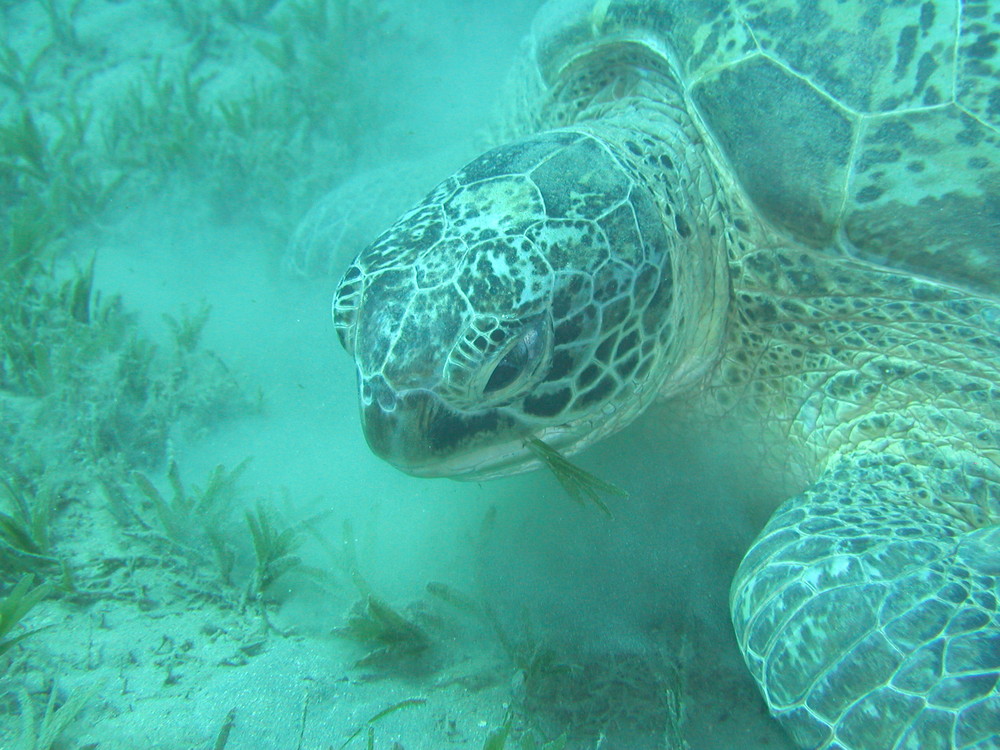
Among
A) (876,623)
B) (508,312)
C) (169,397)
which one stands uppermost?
(169,397)

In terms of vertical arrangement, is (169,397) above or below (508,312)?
above

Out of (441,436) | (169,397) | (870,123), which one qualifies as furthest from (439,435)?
(169,397)

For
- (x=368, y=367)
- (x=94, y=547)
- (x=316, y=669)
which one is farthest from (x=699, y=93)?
(x=94, y=547)

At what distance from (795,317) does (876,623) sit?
3.04 ft

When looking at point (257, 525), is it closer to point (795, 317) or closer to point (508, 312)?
point (508, 312)

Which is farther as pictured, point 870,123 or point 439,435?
point 870,123

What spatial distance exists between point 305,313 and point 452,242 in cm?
182

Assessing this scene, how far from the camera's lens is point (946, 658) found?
101 centimetres

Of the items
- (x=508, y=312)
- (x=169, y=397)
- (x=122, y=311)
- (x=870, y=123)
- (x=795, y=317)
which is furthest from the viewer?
(x=122, y=311)

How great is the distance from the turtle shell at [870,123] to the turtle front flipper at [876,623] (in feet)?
2.21

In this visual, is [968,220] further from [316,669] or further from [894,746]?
[316,669]

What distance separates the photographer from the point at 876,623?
3.57 feet

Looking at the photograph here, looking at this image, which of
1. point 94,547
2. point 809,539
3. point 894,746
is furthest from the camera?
point 94,547

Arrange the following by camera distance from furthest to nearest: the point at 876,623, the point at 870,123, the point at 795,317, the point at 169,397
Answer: the point at 169,397 → the point at 795,317 → the point at 870,123 → the point at 876,623
